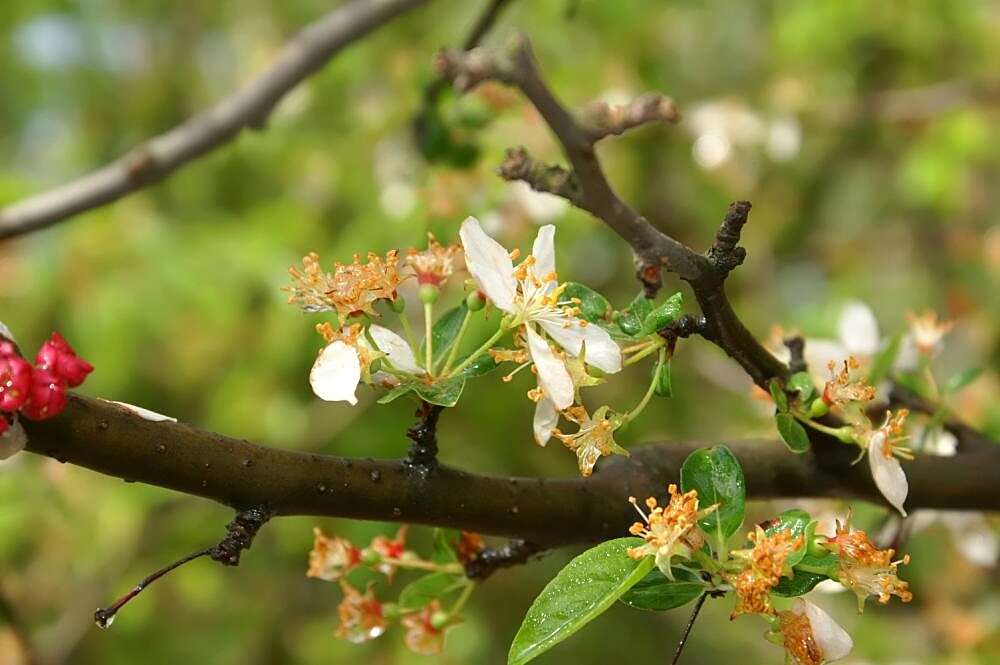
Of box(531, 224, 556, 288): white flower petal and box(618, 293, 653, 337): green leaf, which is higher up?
box(531, 224, 556, 288): white flower petal

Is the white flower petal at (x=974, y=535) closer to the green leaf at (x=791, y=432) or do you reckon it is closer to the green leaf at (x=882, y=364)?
the green leaf at (x=882, y=364)

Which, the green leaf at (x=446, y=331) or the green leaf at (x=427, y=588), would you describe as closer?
the green leaf at (x=446, y=331)

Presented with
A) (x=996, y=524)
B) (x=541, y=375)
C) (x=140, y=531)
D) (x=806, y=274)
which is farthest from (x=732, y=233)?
(x=806, y=274)

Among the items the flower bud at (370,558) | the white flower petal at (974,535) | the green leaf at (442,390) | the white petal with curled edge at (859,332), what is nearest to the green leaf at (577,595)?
the green leaf at (442,390)

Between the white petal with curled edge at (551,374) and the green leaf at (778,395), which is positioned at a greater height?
the green leaf at (778,395)

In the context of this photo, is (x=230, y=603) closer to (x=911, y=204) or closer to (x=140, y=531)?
(x=140, y=531)

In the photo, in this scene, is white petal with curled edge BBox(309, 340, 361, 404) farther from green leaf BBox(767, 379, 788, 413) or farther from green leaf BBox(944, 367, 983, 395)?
green leaf BBox(944, 367, 983, 395)

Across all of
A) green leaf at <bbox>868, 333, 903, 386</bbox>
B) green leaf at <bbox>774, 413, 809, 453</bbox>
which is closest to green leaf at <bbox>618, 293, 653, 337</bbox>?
green leaf at <bbox>774, 413, 809, 453</bbox>
